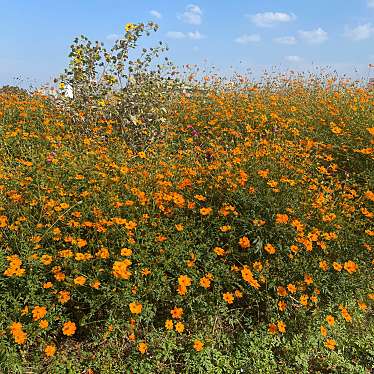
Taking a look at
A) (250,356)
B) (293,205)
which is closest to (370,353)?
(250,356)

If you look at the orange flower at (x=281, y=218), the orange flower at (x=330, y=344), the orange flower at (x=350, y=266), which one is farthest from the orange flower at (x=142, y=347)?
the orange flower at (x=350, y=266)

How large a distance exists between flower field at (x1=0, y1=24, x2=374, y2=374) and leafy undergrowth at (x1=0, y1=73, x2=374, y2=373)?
0.04ft

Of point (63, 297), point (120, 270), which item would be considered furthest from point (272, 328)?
point (63, 297)

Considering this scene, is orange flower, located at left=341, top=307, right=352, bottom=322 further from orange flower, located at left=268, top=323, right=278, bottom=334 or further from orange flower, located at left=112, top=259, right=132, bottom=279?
orange flower, located at left=112, top=259, right=132, bottom=279

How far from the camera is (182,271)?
2.79m

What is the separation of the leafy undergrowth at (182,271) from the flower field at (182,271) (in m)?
0.01

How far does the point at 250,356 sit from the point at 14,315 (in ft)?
4.77

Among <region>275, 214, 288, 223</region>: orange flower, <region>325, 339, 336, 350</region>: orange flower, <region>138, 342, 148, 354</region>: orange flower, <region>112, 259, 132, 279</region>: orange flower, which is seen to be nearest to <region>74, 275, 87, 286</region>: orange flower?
<region>112, 259, 132, 279</region>: orange flower

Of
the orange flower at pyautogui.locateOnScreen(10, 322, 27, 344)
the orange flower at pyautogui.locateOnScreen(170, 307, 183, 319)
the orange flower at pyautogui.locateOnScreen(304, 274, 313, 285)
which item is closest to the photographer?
the orange flower at pyautogui.locateOnScreen(10, 322, 27, 344)

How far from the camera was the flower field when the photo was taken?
8.23 ft

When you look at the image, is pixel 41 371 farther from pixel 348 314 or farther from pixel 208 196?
pixel 348 314

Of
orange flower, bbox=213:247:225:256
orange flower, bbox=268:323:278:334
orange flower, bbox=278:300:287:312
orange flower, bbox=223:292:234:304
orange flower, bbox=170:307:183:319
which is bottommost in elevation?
orange flower, bbox=268:323:278:334

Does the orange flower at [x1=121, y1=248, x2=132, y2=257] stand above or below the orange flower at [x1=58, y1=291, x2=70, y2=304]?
above

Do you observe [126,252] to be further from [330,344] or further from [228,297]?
[330,344]
